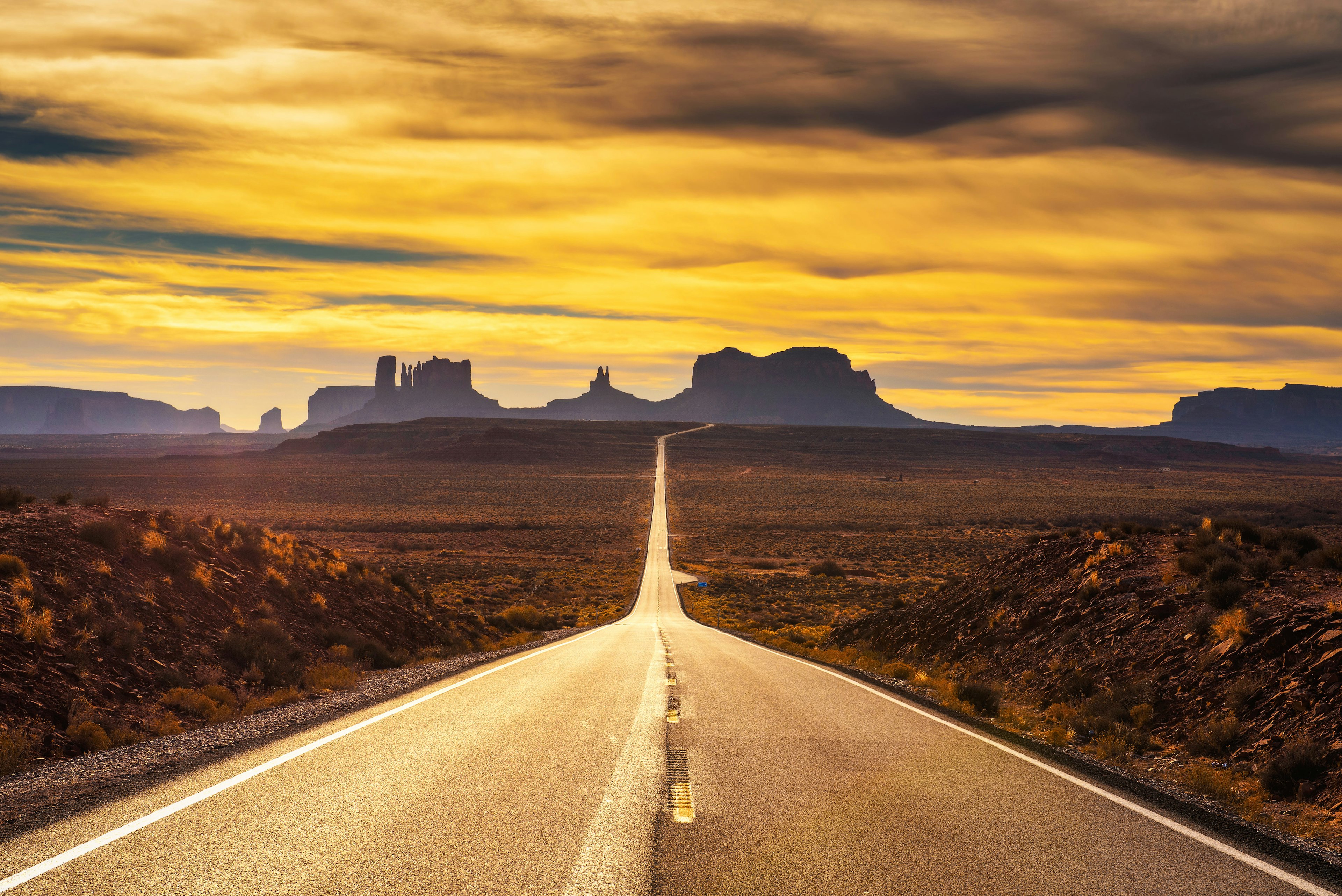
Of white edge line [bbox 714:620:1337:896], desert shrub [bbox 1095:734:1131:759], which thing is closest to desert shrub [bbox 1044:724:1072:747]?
desert shrub [bbox 1095:734:1131:759]

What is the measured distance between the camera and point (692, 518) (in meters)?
93.4

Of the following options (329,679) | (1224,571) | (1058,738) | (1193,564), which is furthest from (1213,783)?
(329,679)

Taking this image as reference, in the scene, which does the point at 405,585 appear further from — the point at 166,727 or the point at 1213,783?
the point at 1213,783

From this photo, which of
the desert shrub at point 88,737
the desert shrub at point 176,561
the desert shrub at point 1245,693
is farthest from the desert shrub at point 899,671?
the desert shrub at point 176,561

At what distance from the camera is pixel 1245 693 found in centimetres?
925

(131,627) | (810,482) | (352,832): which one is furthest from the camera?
(810,482)

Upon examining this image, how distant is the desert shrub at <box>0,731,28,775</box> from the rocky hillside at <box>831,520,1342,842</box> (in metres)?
10.9

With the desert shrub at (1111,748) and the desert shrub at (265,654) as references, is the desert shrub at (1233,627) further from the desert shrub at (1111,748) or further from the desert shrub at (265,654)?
the desert shrub at (265,654)

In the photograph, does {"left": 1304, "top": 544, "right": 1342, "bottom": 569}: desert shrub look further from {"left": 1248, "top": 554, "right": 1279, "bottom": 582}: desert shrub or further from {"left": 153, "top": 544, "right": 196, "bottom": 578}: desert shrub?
{"left": 153, "top": 544, "right": 196, "bottom": 578}: desert shrub

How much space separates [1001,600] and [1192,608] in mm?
5924

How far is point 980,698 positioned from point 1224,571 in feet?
14.3

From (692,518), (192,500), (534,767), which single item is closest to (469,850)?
(534,767)

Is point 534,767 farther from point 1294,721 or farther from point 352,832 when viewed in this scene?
point 1294,721

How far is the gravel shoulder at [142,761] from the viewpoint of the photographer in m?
5.96
